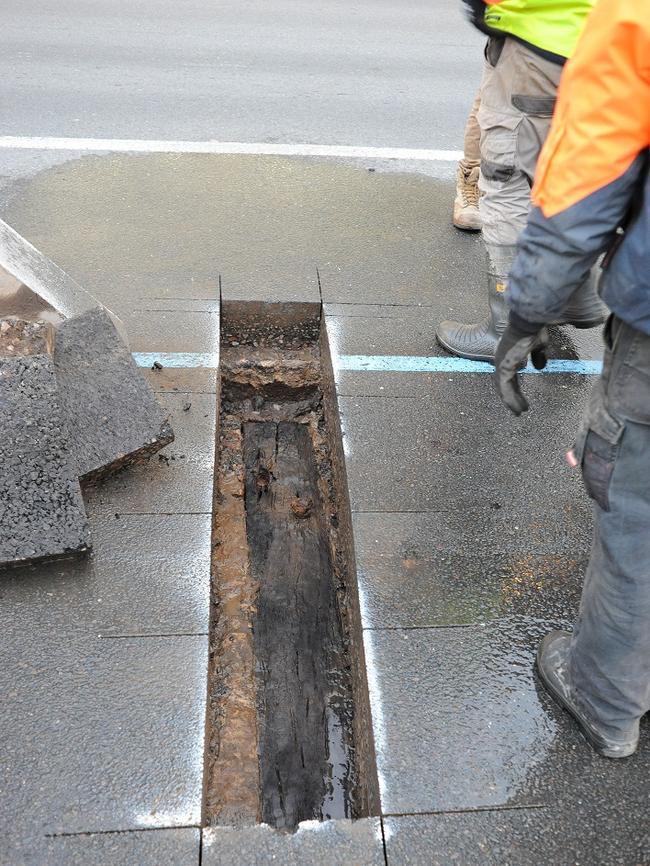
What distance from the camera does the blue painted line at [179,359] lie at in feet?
13.3

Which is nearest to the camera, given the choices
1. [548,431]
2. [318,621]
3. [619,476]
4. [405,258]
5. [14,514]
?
[619,476]

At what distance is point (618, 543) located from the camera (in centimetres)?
211

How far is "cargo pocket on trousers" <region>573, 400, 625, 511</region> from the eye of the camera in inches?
78.8

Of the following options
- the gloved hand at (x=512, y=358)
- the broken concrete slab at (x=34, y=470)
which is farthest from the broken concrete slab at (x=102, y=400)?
the gloved hand at (x=512, y=358)

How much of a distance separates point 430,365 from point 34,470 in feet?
7.12

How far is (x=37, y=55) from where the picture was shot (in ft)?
28.2

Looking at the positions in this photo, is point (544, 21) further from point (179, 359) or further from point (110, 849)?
point (110, 849)

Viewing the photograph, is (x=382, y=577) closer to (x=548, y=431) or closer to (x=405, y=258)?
(x=548, y=431)

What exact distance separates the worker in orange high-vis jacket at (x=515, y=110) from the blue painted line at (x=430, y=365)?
0.16 meters

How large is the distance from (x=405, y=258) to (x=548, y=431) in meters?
1.90

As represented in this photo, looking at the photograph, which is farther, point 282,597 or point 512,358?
point 282,597

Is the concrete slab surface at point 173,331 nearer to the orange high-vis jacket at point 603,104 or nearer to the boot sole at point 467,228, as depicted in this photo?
the boot sole at point 467,228

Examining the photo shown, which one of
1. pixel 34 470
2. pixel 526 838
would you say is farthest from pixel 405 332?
pixel 526 838

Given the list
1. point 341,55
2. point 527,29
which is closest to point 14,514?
point 527,29
